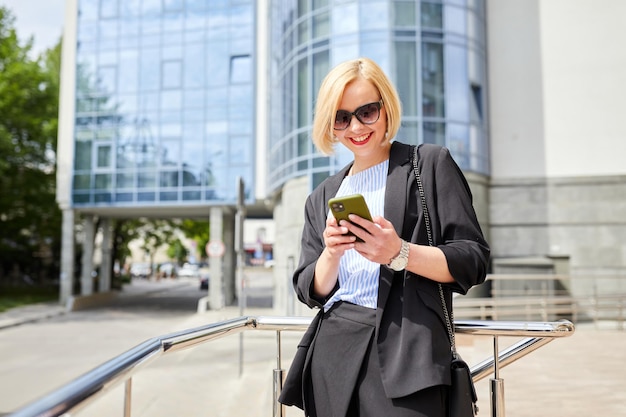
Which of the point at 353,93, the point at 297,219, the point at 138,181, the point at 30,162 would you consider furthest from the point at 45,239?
the point at 353,93

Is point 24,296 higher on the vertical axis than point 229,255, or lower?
lower

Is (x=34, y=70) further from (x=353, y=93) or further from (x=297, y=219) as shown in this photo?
(x=353, y=93)

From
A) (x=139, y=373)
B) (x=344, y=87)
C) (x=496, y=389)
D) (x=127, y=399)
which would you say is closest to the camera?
(x=344, y=87)

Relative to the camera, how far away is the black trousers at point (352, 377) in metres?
1.35

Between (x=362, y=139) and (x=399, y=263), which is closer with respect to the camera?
(x=399, y=263)

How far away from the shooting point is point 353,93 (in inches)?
63.3

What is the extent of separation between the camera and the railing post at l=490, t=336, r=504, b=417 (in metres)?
2.05

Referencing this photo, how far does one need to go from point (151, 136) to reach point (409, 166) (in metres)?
24.5

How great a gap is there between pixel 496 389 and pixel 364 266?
0.94m

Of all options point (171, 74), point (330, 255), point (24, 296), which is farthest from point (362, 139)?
point (24, 296)

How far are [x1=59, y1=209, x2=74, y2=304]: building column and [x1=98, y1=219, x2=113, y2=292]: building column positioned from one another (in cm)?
366

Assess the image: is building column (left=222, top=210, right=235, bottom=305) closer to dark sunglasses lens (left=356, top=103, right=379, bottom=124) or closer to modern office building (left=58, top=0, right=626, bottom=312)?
modern office building (left=58, top=0, right=626, bottom=312)

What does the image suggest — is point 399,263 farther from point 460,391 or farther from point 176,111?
point 176,111

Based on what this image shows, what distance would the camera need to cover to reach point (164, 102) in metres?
24.6
